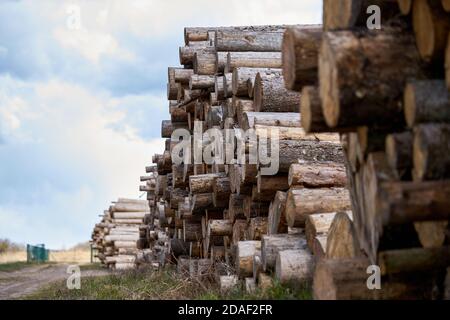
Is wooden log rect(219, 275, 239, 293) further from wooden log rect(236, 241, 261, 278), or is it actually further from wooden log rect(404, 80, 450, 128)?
wooden log rect(404, 80, 450, 128)

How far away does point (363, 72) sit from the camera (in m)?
3.32

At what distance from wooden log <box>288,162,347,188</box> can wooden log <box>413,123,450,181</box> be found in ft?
8.82

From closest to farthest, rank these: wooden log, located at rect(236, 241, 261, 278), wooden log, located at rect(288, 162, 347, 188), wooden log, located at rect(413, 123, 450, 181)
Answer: wooden log, located at rect(413, 123, 450, 181) → wooden log, located at rect(288, 162, 347, 188) → wooden log, located at rect(236, 241, 261, 278)

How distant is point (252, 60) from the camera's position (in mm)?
8656

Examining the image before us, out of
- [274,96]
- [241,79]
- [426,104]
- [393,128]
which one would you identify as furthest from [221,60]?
[426,104]

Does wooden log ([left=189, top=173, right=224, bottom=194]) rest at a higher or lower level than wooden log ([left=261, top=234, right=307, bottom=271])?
higher

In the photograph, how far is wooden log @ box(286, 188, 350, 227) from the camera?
567cm

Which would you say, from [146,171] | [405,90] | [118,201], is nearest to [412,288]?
[405,90]

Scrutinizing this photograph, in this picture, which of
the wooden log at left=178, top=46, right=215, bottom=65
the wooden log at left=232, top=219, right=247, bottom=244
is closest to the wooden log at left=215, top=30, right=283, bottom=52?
the wooden log at left=178, top=46, right=215, bottom=65

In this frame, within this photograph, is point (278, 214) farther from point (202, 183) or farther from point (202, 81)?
point (202, 81)

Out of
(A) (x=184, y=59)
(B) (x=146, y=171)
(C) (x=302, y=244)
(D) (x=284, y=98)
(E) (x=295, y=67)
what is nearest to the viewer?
(E) (x=295, y=67)

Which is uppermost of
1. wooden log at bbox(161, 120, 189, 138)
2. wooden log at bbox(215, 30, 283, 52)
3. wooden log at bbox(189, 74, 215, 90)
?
wooden log at bbox(215, 30, 283, 52)
